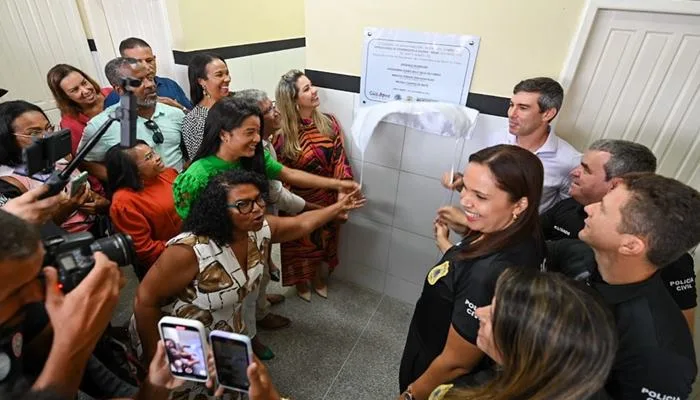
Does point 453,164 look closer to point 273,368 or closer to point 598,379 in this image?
point 598,379

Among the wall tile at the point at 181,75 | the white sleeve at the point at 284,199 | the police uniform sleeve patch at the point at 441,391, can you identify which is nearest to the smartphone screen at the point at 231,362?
the police uniform sleeve patch at the point at 441,391

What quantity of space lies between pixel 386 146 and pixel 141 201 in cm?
120

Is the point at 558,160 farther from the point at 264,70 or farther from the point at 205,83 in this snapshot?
the point at 264,70

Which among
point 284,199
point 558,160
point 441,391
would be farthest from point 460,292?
point 284,199

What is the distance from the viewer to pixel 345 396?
1716mm

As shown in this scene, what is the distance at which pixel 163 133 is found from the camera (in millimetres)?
1859

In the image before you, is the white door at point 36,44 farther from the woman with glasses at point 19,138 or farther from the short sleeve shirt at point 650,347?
the short sleeve shirt at point 650,347

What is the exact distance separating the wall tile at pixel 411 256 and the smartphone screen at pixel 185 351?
1.40 metres

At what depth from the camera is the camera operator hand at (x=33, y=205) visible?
100cm

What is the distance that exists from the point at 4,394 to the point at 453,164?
170 centimetres

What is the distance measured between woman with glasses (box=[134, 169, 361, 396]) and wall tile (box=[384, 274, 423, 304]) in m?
1.21

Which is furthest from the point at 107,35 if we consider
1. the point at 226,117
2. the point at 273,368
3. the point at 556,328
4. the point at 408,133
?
the point at 556,328

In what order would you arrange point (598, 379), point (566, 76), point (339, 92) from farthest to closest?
point (339, 92) → point (566, 76) → point (598, 379)

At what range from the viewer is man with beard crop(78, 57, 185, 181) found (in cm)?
171
